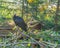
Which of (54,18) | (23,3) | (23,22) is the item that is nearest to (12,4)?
(23,3)

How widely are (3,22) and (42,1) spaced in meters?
0.88

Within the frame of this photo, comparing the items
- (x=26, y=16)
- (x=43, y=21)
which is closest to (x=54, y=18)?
(x=43, y=21)

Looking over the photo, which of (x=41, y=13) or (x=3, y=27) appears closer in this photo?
(x=41, y=13)

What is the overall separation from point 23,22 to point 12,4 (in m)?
0.50

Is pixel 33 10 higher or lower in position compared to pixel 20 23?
higher

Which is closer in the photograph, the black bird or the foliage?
the black bird

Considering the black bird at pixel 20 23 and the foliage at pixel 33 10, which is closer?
the black bird at pixel 20 23

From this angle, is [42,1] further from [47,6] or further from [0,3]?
[0,3]

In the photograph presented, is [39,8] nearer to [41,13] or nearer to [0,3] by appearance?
[41,13]

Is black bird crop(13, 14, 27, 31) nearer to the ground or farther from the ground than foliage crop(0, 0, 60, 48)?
nearer to the ground

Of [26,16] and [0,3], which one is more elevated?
[0,3]

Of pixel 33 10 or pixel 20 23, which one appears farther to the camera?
pixel 33 10

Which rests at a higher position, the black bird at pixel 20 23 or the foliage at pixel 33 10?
the foliage at pixel 33 10

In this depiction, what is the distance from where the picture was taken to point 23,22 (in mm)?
4156
